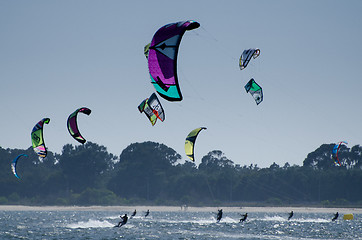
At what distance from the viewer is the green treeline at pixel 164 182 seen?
89.3 meters

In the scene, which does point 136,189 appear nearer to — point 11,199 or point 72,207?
point 72,207

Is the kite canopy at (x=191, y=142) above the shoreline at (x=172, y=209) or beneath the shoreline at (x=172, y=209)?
above

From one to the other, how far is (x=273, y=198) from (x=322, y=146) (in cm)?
2095

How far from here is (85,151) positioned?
3935 inches

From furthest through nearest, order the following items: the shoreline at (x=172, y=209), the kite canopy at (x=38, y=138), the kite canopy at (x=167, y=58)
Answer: the shoreline at (x=172, y=209), the kite canopy at (x=38, y=138), the kite canopy at (x=167, y=58)

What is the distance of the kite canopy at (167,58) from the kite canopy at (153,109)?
16254mm

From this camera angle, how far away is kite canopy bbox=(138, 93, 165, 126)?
111 ft

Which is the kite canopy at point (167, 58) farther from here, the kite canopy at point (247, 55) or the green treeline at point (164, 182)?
the green treeline at point (164, 182)

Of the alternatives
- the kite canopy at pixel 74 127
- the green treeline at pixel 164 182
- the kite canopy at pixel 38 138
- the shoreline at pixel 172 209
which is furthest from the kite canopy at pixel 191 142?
the green treeline at pixel 164 182

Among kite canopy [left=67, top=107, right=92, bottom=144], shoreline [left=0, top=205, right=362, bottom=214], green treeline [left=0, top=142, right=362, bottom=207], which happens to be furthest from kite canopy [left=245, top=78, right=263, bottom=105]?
green treeline [left=0, top=142, right=362, bottom=207]

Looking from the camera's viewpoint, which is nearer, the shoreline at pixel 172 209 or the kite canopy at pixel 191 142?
the kite canopy at pixel 191 142

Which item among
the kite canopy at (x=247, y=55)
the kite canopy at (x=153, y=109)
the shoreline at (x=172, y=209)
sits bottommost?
the shoreline at (x=172, y=209)

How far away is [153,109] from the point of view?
34.1 m

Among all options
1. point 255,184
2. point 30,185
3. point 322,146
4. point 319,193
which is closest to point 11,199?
point 30,185
